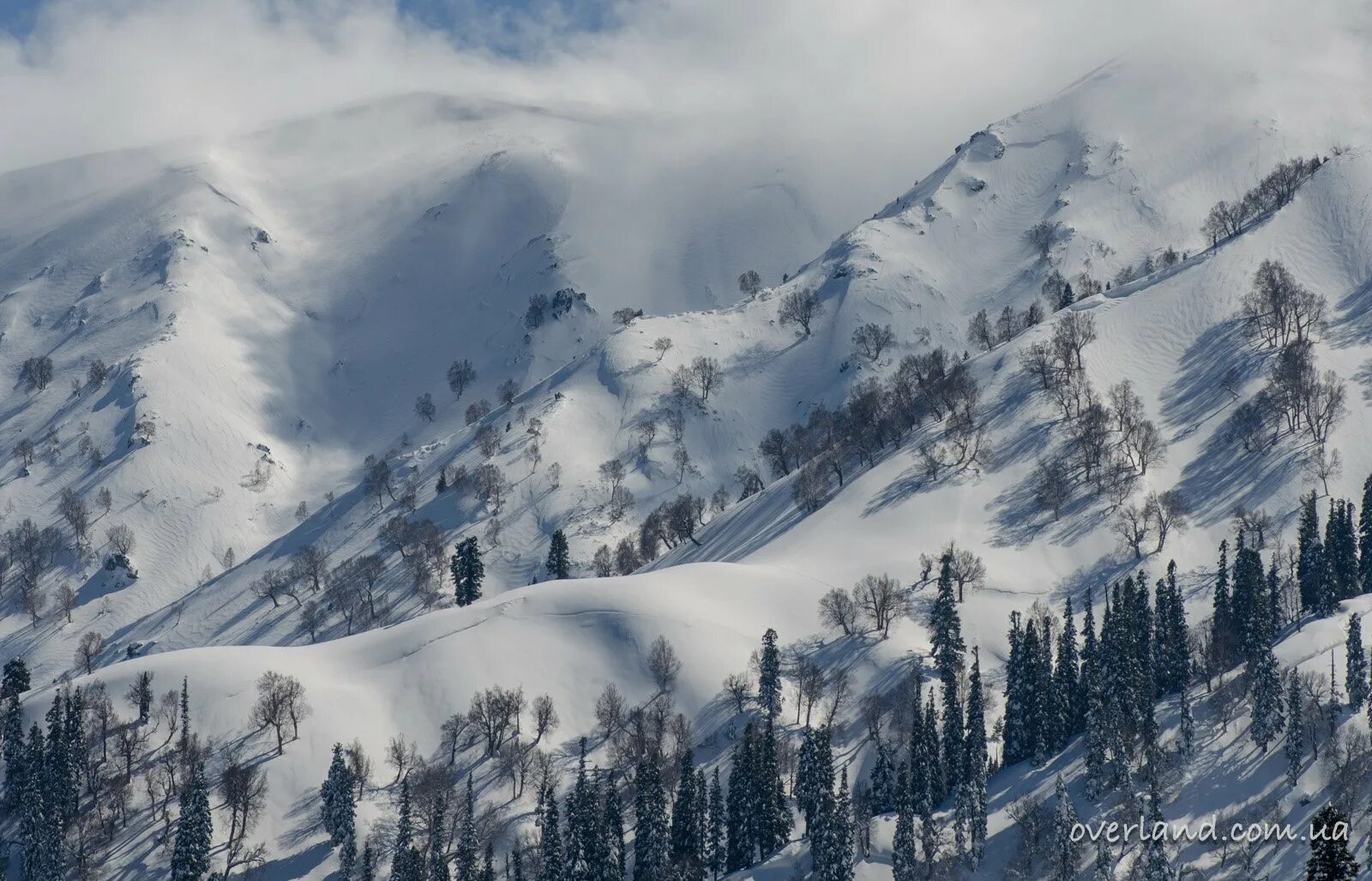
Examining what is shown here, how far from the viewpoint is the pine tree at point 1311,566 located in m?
135

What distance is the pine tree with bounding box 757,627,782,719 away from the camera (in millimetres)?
136625

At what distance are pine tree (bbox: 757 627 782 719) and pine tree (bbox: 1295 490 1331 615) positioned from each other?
50.4 metres

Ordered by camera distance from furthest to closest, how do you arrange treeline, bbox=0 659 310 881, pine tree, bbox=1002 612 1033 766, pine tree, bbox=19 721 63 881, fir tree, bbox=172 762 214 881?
pine tree, bbox=1002 612 1033 766
treeline, bbox=0 659 310 881
pine tree, bbox=19 721 63 881
fir tree, bbox=172 762 214 881

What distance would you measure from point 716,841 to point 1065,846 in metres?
28.1

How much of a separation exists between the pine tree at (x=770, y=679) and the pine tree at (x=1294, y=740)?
1779 inches

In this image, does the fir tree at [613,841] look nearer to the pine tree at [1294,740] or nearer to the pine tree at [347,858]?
the pine tree at [347,858]

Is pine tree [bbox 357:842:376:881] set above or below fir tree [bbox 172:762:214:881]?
below

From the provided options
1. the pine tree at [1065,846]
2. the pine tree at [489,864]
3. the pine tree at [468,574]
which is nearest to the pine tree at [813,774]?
the pine tree at [1065,846]

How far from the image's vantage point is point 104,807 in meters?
128

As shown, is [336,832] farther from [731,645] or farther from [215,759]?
[731,645]

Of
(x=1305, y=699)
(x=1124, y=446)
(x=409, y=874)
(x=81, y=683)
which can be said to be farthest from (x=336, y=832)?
(x=1124, y=446)

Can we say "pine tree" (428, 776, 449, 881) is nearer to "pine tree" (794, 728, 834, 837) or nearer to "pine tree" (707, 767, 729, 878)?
"pine tree" (707, 767, 729, 878)

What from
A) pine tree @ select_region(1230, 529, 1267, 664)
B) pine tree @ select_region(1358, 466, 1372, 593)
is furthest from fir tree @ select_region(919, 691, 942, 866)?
pine tree @ select_region(1358, 466, 1372, 593)

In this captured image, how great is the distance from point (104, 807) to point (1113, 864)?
85427 millimetres
